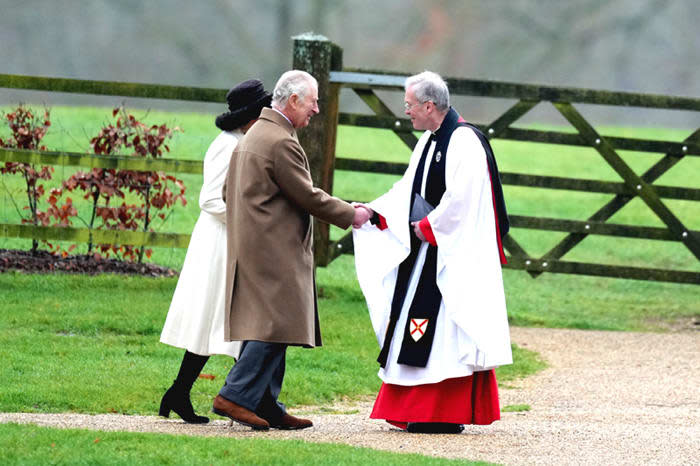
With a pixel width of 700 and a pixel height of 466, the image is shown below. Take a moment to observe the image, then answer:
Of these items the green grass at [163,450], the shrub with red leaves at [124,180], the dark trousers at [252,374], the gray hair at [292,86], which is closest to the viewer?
the green grass at [163,450]

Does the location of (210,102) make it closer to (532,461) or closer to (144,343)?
(144,343)

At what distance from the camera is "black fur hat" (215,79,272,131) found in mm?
6152

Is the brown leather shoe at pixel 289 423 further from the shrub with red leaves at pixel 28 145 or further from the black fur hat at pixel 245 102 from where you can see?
the shrub with red leaves at pixel 28 145

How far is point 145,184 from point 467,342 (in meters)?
5.24

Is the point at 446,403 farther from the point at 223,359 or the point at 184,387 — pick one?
the point at 223,359

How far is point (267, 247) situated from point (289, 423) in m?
0.97

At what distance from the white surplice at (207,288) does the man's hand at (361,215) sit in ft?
2.25

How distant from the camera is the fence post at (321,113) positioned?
10148 millimetres

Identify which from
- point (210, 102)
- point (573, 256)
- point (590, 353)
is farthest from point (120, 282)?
point (573, 256)

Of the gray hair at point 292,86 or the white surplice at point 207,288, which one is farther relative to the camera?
the white surplice at point 207,288

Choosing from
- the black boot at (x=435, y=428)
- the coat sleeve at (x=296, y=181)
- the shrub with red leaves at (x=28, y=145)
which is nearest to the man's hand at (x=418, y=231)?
the coat sleeve at (x=296, y=181)

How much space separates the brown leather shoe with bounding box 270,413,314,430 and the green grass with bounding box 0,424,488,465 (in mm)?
638

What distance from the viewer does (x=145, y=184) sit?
10.7m

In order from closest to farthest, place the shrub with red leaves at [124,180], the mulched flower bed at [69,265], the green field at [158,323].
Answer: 1. the green field at [158,323]
2. the mulched flower bed at [69,265]
3. the shrub with red leaves at [124,180]
